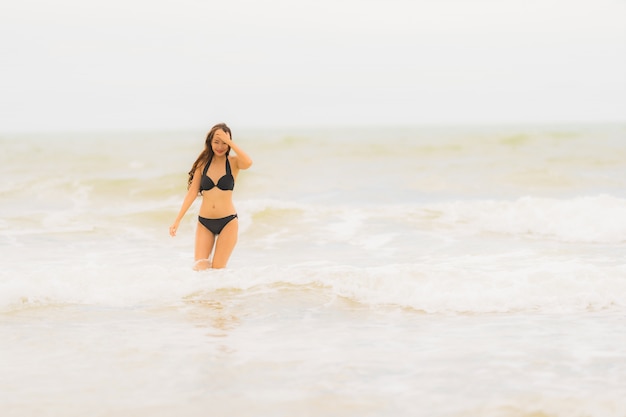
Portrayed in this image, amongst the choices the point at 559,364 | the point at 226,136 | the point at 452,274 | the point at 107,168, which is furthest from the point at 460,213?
the point at 107,168

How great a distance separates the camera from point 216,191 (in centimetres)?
828

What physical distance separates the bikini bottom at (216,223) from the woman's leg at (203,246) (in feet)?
0.19

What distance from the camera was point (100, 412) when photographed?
466 centimetres

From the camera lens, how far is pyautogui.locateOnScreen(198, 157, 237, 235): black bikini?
27.1 feet

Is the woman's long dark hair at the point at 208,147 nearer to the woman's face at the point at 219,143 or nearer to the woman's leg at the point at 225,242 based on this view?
the woman's face at the point at 219,143

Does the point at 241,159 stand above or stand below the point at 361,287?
above

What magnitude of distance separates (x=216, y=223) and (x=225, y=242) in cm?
24

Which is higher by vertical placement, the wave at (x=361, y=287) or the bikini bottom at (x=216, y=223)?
the bikini bottom at (x=216, y=223)

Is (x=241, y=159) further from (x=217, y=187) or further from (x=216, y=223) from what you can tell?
(x=216, y=223)

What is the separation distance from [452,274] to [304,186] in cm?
1694

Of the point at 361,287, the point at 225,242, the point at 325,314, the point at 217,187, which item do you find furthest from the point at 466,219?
the point at 325,314

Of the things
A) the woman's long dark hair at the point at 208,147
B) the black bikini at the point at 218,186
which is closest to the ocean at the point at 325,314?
the black bikini at the point at 218,186

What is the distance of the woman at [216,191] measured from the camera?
26.8 ft

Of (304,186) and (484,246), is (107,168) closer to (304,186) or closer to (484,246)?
(304,186)
